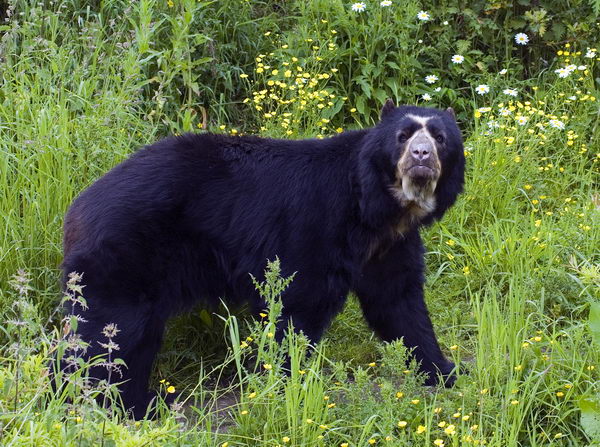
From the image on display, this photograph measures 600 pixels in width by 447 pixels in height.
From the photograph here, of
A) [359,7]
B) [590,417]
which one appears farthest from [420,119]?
[359,7]

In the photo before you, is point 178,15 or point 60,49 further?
point 178,15

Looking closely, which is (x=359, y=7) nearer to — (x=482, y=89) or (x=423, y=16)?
(x=423, y=16)

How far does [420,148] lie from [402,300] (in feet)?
2.86

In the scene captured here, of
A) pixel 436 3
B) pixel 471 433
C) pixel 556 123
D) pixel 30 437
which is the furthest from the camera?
pixel 436 3

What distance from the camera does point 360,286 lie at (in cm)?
530

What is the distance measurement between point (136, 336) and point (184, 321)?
0.76 m

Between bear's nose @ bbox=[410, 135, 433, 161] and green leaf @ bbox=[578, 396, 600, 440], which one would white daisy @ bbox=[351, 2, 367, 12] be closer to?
bear's nose @ bbox=[410, 135, 433, 161]

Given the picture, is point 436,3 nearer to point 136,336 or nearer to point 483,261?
point 483,261

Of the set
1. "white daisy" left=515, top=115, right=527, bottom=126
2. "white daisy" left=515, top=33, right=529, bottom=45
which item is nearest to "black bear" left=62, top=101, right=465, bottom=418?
"white daisy" left=515, top=115, right=527, bottom=126

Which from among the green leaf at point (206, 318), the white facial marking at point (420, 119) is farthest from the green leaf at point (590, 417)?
the green leaf at point (206, 318)

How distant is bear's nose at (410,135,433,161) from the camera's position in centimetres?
491

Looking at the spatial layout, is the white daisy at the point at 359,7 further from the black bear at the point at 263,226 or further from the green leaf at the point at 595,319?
the green leaf at the point at 595,319

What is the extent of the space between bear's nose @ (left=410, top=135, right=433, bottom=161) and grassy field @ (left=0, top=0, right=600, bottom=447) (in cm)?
79

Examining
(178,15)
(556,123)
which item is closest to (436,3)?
(556,123)
